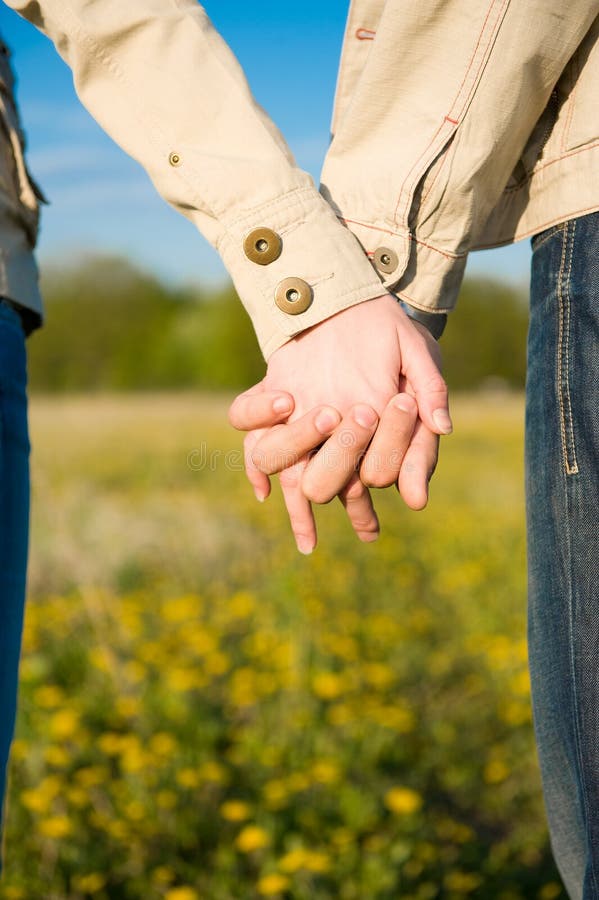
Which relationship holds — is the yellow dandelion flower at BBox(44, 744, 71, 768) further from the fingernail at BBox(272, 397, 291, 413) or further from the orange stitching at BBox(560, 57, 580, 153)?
Result: the orange stitching at BBox(560, 57, 580, 153)

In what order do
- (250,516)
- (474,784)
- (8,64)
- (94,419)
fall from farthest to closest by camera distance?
(94,419) < (250,516) < (474,784) < (8,64)

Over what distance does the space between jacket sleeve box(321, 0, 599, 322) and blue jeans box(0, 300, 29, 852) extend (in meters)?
0.47

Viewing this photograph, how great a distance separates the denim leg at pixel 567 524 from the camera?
3.01 ft

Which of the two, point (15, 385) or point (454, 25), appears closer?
point (454, 25)

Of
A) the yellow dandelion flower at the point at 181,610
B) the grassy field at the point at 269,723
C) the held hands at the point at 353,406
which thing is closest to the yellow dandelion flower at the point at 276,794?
the grassy field at the point at 269,723

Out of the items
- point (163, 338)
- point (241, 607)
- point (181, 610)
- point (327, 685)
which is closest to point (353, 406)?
point (327, 685)

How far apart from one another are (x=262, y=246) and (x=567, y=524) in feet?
1.54

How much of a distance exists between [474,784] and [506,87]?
6.88ft

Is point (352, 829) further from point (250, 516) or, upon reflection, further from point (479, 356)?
point (479, 356)

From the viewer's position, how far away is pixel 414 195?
1009mm

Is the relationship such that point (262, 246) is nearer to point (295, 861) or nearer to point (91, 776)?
point (295, 861)

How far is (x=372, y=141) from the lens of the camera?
1.04m

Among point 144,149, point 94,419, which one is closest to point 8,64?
point 144,149

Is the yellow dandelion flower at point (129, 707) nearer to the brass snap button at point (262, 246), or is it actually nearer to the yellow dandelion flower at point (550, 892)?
the yellow dandelion flower at point (550, 892)
